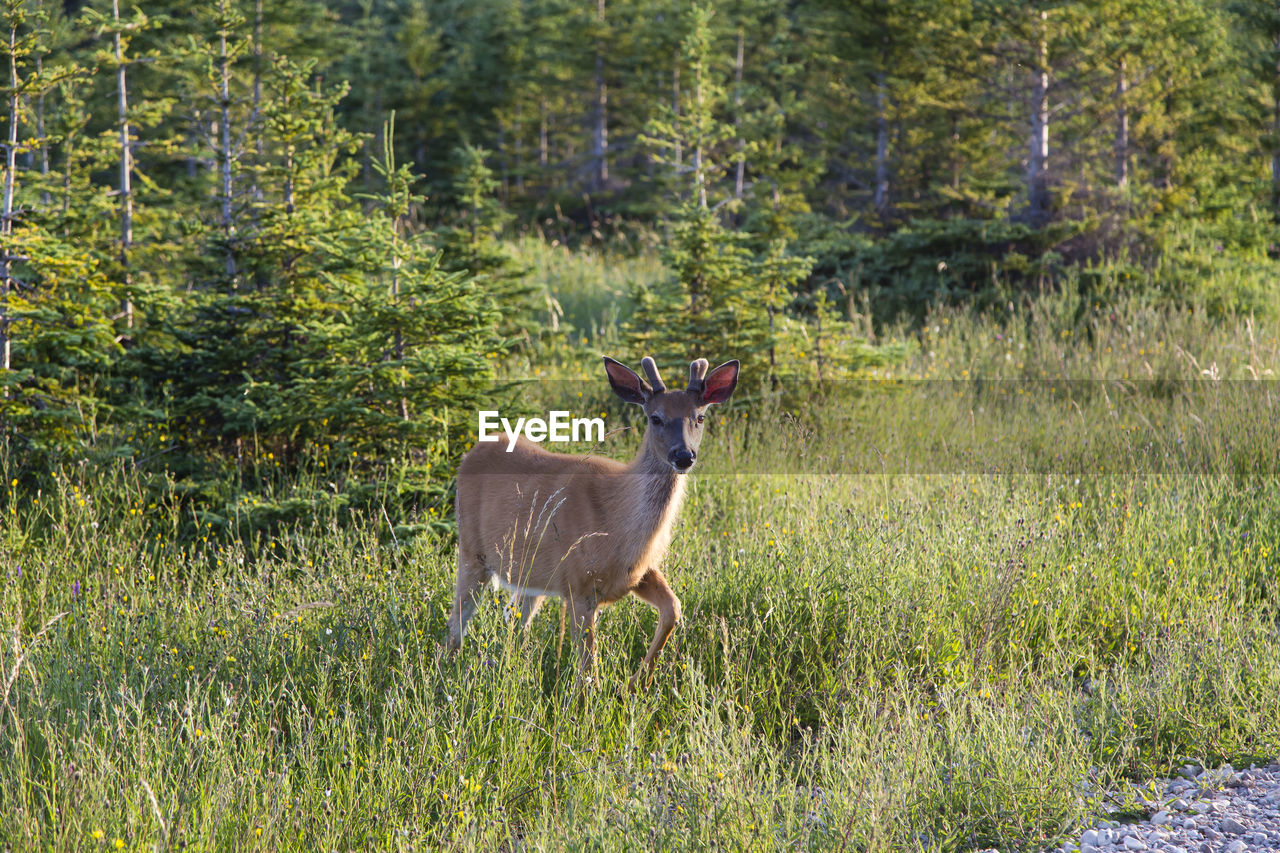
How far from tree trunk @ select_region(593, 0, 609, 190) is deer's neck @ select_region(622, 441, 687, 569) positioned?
2369 centimetres

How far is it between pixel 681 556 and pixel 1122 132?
16.0m

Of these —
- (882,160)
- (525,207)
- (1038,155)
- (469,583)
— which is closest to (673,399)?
(469,583)

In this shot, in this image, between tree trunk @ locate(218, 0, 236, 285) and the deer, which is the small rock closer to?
the deer

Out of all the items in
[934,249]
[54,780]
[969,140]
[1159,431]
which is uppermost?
[969,140]

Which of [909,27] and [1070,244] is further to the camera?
[909,27]

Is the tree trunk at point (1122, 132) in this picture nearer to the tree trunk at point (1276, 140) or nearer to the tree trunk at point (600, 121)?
the tree trunk at point (1276, 140)

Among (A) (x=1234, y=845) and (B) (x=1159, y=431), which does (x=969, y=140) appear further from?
(A) (x=1234, y=845)

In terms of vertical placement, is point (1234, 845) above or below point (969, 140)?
below

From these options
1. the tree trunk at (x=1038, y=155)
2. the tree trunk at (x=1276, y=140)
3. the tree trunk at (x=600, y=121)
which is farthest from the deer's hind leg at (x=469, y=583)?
the tree trunk at (x=600, y=121)

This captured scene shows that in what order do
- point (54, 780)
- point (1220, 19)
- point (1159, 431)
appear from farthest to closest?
point (1220, 19) → point (1159, 431) → point (54, 780)

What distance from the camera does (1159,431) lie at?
8062 mm

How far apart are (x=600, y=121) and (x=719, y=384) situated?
2466 cm

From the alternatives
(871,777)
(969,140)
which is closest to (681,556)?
(871,777)

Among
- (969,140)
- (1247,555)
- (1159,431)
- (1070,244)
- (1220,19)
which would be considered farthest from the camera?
(1220,19)
